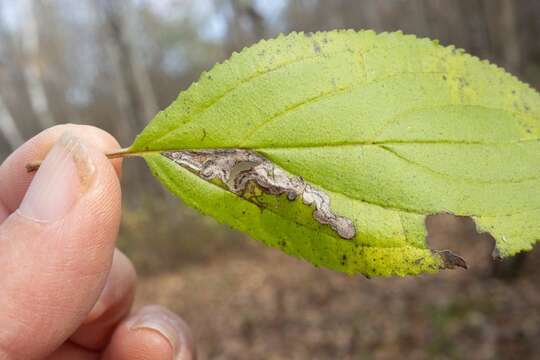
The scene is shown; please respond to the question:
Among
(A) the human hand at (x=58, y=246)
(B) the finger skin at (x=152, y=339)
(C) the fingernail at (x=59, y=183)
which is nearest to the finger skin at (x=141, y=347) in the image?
(B) the finger skin at (x=152, y=339)

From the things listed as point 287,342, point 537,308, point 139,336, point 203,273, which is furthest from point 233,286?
point 139,336

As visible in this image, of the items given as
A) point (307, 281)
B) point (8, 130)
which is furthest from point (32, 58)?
point (307, 281)

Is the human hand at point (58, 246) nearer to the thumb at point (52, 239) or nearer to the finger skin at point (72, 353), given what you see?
the thumb at point (52, 239)

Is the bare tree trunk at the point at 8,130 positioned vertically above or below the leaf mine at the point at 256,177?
below

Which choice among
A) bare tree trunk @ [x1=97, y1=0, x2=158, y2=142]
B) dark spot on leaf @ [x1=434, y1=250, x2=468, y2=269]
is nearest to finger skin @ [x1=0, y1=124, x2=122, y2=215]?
dark spot on leaf @ [x1=434, y1=250, x2=468, y2=269]

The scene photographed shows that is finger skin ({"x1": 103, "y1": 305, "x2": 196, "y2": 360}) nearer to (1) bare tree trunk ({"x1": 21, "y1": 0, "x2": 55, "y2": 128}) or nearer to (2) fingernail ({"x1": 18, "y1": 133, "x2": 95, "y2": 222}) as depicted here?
(2) fingernail ({"x1": 18, "y1": 133, "x2": 95, "y2": 222})

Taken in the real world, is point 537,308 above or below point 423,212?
below

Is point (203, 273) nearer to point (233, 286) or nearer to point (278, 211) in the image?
point (233, 286)
